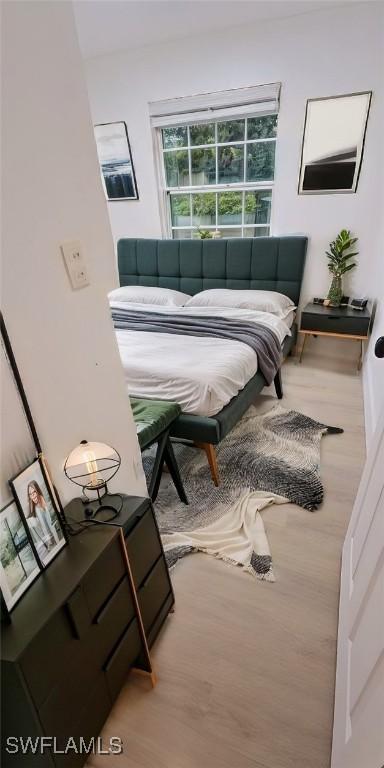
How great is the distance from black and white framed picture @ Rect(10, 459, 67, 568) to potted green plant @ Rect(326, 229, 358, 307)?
9.92 ft

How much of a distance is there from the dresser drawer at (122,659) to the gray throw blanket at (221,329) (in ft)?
5.76

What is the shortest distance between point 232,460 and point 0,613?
160cm

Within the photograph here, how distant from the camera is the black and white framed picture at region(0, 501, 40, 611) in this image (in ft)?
2.53

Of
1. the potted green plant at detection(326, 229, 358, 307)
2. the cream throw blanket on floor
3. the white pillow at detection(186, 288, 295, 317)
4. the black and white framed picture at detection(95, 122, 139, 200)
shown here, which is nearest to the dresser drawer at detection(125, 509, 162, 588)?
the cream throw blanket on floor

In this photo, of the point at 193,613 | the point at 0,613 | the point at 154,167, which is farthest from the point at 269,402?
the point at 154,167

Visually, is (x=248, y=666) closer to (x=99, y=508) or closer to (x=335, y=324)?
(x=99, y=508)

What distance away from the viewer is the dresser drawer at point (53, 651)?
74cm

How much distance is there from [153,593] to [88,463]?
0.57 m

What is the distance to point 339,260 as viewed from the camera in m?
3.17

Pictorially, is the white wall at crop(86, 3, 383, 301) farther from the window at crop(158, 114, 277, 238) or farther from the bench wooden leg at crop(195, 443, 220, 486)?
the bench wooden leg at crop(195, 443, 220, 486)

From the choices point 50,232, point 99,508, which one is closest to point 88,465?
point 99,508

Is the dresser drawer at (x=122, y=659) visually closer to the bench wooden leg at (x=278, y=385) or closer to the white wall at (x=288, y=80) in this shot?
the bench wooden leg at (x=278, y=385)

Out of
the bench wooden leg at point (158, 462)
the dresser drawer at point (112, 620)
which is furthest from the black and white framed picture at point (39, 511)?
the bench wooden leg at point (158, 462)

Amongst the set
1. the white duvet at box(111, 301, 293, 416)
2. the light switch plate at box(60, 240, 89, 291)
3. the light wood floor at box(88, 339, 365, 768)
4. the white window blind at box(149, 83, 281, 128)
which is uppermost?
the white window blind at box(149, 83, 281, 128)
